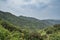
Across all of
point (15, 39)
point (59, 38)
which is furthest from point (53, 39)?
point (15, 39)

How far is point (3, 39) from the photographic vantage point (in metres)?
103

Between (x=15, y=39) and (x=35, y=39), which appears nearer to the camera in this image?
(x=15, y=39)

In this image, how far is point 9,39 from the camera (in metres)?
107

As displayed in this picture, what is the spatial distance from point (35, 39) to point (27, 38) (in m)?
9.99

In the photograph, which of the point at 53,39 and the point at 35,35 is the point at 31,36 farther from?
the point at 53,39

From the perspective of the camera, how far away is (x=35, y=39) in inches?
5044

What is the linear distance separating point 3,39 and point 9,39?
5381 mm

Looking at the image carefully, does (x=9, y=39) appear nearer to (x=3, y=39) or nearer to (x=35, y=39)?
(x=3, y=39)

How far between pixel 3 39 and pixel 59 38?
4755 cm

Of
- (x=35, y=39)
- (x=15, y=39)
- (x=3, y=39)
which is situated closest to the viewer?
(x=3, y=39)

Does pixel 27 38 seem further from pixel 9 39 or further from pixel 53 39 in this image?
pixel 9 39

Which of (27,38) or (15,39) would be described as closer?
(15,39)

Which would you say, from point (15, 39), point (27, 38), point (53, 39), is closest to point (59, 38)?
point (53, 39)

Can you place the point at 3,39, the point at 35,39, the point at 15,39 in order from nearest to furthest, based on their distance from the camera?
the point at 3,39, the point at 15,39, the point at 35,39
